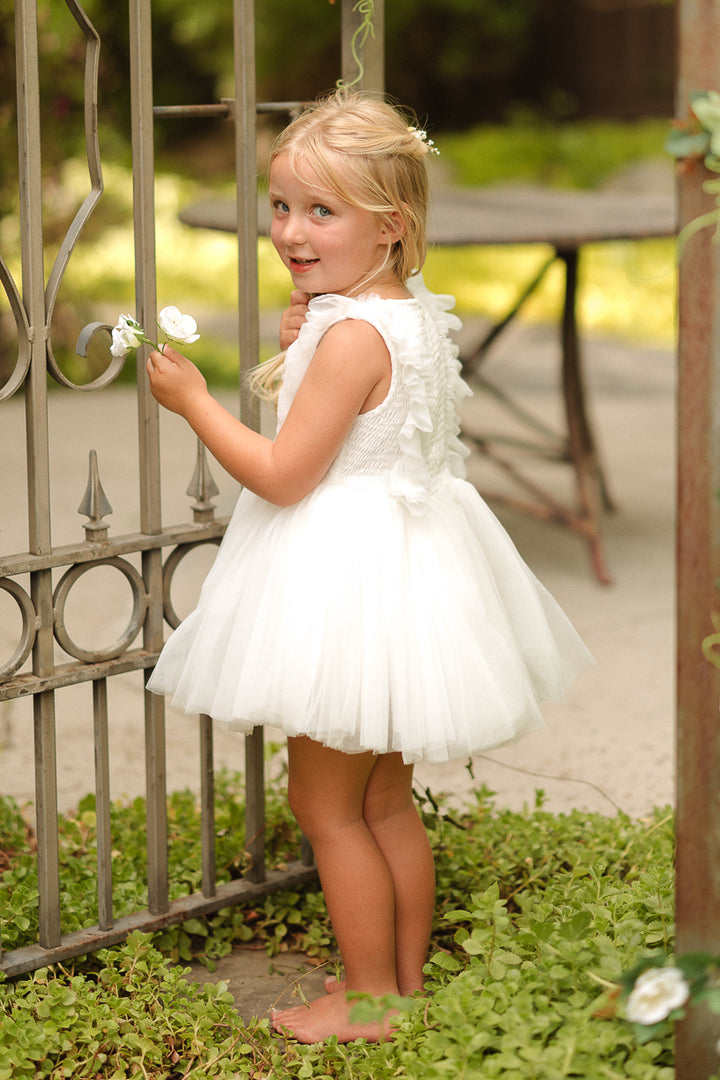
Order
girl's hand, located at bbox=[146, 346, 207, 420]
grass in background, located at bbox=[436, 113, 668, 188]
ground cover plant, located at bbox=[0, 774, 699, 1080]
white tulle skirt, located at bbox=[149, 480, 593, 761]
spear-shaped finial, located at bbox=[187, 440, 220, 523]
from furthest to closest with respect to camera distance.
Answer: grass in background, located at bbox=[436, 113, 668, 188] → spear-shaped finial, located at bbox=[187, 440, 220, 523] → girl's hand, located at bbox=[146, 346, 207, 420] → white tulle skirt, located at bbox=[149, 480, 593, 761] → ground cover plant, located at bbox=[0, 774, 699, 1080]

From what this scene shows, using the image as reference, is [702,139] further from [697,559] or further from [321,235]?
[321,235]

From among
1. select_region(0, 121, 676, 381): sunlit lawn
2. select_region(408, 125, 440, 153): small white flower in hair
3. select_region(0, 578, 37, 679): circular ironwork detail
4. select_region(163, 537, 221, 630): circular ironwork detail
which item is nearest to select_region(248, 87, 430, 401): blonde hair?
select_region(408, 125, 440, 153): small white flower in hair

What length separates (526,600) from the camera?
208 cm

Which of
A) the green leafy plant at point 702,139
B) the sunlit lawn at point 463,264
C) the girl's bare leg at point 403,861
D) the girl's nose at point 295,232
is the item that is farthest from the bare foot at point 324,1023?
the sunlit lawn at point 463,264

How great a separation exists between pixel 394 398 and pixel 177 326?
0.34 metres

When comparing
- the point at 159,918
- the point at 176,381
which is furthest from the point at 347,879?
the point at 176,381

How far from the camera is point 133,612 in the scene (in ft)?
6.89

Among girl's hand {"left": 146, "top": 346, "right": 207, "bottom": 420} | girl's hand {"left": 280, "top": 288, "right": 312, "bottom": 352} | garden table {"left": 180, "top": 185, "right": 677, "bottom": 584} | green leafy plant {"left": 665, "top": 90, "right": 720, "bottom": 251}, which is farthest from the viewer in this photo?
garden table {"left": 180, "top": 185, "right": 677, "bottom": 584}

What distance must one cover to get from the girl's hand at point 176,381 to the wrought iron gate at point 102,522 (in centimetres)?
8

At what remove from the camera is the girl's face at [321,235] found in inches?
74.8

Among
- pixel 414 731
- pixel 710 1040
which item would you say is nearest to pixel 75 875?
pixel 414 731

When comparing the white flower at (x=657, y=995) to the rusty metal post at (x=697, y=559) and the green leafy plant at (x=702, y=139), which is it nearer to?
the rusty metal post at (x=697, y=559)

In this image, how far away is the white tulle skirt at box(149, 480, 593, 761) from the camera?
1813 mm

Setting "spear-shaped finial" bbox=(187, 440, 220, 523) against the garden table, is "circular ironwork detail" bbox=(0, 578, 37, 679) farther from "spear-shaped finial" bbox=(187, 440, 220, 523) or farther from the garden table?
the garden table
